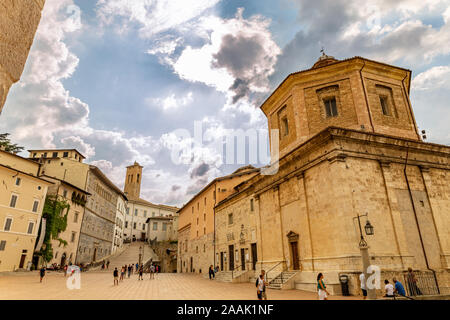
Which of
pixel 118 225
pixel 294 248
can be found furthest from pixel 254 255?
pixel 118 225

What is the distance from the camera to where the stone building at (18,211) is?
82.4 feet

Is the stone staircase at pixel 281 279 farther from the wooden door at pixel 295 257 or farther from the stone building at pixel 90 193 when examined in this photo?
the stone building at pixel 90 193

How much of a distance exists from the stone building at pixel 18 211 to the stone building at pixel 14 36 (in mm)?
29227

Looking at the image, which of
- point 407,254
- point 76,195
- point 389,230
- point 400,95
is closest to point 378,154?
point 389,230

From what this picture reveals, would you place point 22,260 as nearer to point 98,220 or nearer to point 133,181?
point 98,220

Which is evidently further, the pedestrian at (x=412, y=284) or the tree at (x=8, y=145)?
the tree at (x=8, y=145)

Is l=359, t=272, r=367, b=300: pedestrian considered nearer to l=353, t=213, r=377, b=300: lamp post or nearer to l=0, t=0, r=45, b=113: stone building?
l=353, t=213, r=377, b=300: lamp post

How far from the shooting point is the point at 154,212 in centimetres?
8312

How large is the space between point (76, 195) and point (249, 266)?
25.2 m

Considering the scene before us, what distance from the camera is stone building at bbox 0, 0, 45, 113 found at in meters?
2.20

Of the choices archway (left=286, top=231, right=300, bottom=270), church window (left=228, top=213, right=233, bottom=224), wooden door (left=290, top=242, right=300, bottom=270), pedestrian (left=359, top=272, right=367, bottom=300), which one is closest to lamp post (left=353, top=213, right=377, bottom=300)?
pedestrian (left=359, top=272, right=367, bottom=300)

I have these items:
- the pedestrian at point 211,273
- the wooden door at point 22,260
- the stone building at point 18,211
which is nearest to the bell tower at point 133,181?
the stone building at point 18,211

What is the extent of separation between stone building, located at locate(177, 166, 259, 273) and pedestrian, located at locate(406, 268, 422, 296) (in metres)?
22.4
